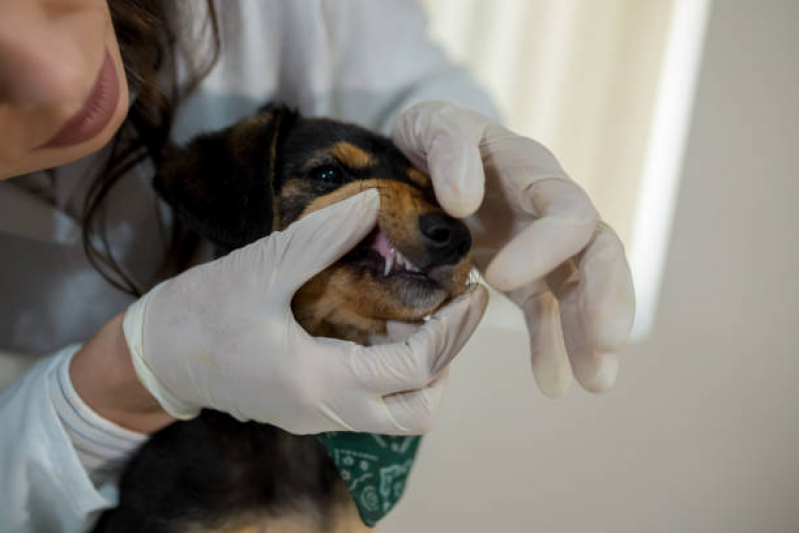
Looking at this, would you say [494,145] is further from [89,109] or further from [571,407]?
[571,407]

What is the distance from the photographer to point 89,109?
0.63 m

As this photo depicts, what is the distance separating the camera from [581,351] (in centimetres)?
71

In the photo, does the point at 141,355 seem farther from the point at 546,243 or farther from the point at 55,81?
the point at 546,243

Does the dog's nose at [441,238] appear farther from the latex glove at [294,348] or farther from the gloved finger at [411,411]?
the gloved finger at [411,411]

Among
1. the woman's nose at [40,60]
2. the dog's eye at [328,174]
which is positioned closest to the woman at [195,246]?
the woman's nose at [40,60]

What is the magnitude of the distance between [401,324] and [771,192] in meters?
0.86

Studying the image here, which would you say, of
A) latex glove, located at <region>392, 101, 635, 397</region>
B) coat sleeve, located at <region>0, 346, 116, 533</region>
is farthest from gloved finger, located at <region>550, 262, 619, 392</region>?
coat sleeve, located at <region>0, 346, 116, 533</region>

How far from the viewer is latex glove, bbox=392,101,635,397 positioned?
662 mm

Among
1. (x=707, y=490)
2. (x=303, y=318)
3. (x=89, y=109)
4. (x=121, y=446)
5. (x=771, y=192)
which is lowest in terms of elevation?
(x=707, y=490)

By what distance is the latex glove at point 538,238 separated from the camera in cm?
66

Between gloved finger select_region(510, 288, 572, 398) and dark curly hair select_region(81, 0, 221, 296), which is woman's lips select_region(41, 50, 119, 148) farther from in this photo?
gloved finger select_region(510, 288, 572, 398)

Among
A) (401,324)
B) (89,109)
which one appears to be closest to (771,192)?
(401,324)

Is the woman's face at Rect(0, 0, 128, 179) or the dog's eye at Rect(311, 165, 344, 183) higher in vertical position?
the woman's face at Rect(0, 0, 128, 179)

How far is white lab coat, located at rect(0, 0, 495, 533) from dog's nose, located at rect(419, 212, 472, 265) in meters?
0.51
